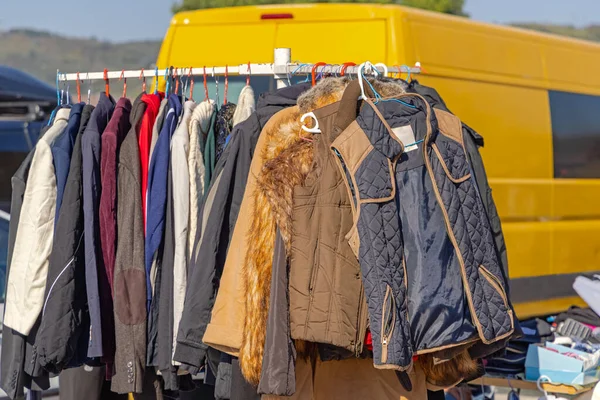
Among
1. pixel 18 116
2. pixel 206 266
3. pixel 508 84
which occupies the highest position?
pixel 508 84

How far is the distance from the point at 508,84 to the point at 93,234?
11.3ft

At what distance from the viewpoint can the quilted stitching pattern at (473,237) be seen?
2820 millimetres

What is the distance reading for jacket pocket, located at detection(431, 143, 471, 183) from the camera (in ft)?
9.43

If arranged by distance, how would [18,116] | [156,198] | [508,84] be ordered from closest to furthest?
[156,198] → [508,84] → [18,116]

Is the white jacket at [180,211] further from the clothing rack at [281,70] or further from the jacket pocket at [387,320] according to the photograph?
the jacket pocket at [387,320]

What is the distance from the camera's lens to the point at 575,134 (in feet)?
20.8

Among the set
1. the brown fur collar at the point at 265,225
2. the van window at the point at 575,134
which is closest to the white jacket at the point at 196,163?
the brown fur collar at the point at 265,225

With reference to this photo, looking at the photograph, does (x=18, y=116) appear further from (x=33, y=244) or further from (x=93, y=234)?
(x=93, y=234)

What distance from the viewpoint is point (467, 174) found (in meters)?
2.91

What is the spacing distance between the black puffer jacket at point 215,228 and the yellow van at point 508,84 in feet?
6.78

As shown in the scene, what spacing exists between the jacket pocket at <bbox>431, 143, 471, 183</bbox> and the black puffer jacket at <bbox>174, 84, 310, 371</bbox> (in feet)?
2.06

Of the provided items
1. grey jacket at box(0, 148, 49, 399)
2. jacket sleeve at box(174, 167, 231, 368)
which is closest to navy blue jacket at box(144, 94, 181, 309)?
jacket sleeve at box(174, 167, 231, 368)

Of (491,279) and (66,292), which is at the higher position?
(491,279)

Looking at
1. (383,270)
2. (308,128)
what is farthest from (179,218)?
(383,270)
